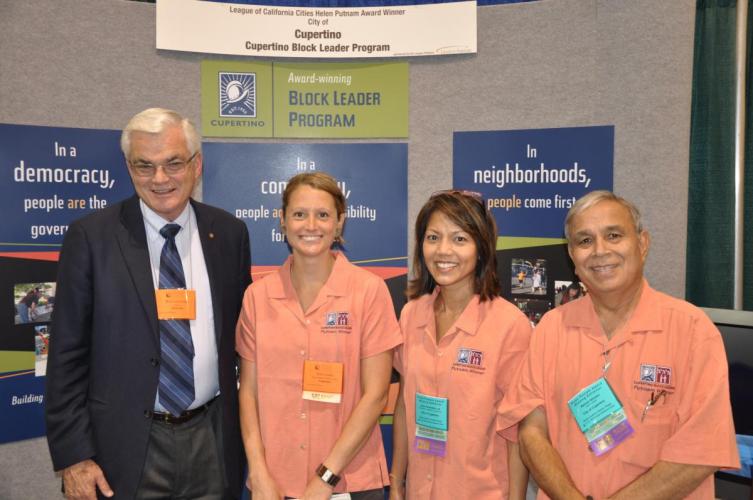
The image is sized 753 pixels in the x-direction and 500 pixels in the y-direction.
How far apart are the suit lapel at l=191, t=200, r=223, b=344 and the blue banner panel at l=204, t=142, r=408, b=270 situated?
1036mm

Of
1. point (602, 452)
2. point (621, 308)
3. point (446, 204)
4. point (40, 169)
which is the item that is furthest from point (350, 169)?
point (602, 452)

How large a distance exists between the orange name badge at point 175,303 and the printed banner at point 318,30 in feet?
5.48

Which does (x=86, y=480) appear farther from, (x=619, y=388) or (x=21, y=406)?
(x=619, y=388)

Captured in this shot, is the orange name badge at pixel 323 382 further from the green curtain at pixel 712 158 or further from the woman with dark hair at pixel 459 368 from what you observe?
the green curtain at pixel 712 158

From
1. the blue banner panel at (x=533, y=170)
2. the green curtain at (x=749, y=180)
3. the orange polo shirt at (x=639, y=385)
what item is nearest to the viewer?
the orange polo shirt at (x=639, y=385)

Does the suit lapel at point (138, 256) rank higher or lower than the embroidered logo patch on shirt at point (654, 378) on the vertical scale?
higher

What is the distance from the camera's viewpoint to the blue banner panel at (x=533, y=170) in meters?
3.12

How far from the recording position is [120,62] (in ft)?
10.4

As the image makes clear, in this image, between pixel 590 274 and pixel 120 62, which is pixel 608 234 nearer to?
pixel 590 274

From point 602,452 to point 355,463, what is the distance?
34.8 inches

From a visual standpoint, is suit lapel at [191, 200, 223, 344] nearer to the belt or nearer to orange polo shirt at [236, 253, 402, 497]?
orange polo shirt at [236, 253, 402, 497]

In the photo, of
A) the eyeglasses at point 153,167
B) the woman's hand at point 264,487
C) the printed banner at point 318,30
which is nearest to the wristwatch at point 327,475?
the woman's hand at point 264,487

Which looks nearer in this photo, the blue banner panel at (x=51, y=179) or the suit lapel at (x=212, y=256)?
the suit lapel at (x=212, y=256)

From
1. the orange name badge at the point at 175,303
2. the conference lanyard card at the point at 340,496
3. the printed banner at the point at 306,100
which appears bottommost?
the conference lanyard card at the point at 340,496
